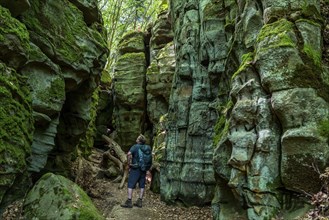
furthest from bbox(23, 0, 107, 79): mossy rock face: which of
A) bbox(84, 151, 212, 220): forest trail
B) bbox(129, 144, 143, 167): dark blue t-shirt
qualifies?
bbox(84, 151, 212, 220): forest trail

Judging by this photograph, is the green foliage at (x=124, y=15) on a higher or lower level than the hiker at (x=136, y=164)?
higher

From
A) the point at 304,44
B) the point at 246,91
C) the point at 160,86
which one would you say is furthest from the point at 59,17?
the point at 160,86

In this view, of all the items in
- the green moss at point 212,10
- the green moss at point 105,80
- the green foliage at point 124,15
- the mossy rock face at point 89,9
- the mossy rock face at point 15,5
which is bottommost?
the mossy rock face at point 15,5

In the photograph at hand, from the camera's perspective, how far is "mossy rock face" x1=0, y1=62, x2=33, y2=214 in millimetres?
7574

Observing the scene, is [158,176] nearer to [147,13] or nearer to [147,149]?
[147,149]

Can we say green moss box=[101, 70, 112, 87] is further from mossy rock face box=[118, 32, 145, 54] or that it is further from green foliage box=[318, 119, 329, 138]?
green foliage box=[318, 119, 329, 138]

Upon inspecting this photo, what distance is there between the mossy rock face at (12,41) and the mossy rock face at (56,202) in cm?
319

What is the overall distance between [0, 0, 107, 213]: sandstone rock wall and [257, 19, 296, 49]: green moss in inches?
244

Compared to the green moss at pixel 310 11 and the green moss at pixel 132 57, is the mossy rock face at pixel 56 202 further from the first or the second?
the green moss at pixel 132 57

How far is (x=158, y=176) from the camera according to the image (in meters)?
17.1

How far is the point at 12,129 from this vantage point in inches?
313

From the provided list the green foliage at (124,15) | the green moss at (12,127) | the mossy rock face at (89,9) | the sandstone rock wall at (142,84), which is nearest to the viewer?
the green moss at (12,127)

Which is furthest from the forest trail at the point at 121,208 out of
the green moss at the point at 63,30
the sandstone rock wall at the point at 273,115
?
the green moss at the point at 63,30

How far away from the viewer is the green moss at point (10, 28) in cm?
804
